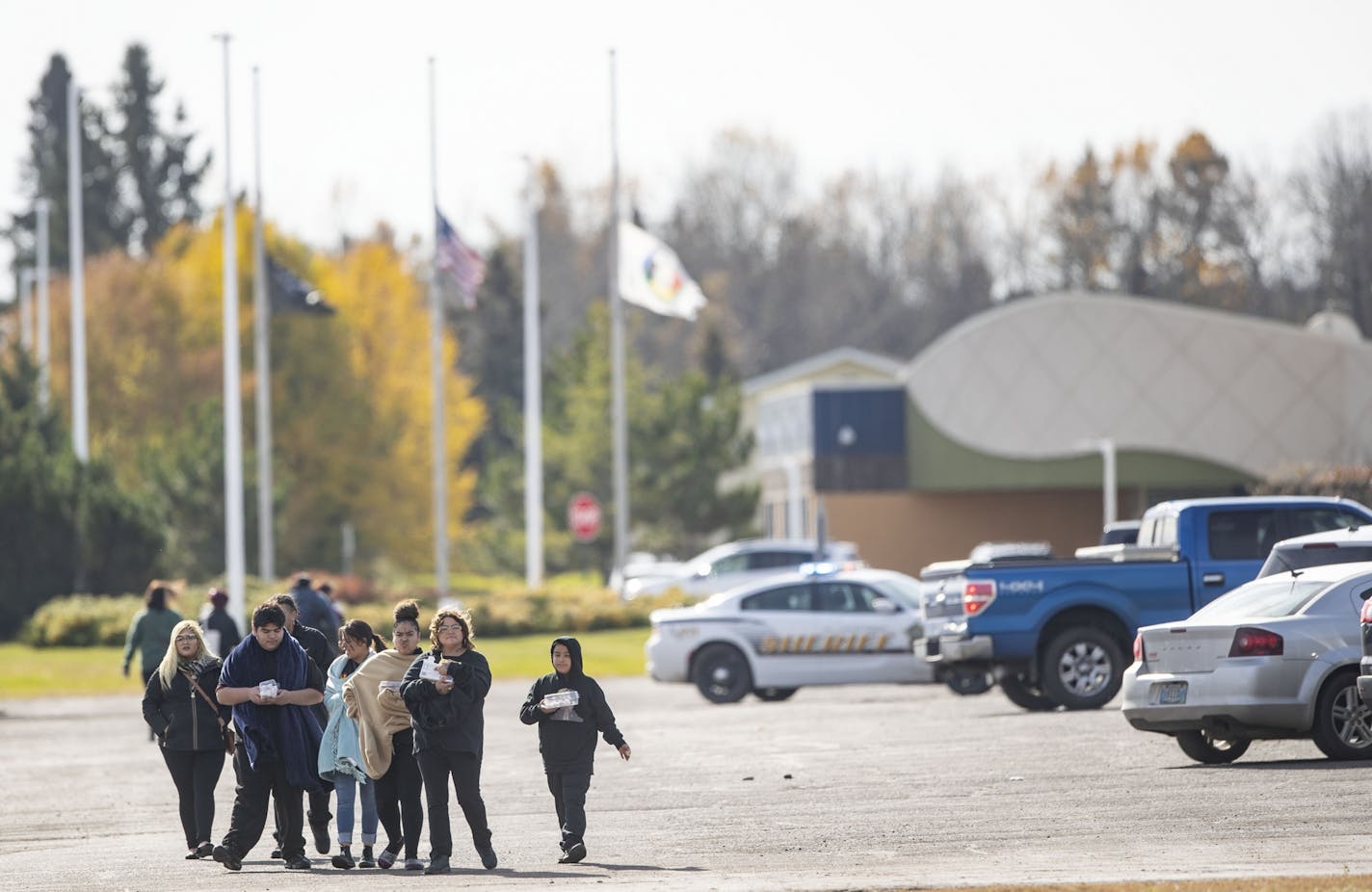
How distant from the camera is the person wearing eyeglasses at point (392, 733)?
1426 cm

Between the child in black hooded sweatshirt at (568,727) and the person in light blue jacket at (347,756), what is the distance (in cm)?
107

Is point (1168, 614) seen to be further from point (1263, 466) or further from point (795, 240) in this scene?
point (795, 240)

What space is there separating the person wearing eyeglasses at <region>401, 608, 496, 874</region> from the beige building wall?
2051 inches

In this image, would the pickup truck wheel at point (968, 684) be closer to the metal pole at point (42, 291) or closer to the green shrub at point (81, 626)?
the green shrub at point (81, 626)

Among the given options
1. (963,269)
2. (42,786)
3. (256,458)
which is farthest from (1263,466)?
(42,786)

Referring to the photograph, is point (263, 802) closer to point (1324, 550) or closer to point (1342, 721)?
point (1342, 721)

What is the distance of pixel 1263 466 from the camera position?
204 feet

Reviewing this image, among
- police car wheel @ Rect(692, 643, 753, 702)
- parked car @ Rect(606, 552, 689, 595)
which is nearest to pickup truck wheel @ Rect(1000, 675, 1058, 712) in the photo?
police car wheel @ Rect(692, 643, 753, 702)

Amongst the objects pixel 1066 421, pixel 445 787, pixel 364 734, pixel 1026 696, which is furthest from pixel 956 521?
pixel 445 787

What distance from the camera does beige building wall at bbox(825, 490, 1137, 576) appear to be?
6606 cm

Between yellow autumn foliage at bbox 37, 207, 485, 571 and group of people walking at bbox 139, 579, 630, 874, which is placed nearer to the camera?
group of people walking at bbox 139, 579, 630, 874

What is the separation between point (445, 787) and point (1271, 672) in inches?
245

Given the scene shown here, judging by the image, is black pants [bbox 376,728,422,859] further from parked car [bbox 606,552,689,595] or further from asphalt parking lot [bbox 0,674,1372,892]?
parked car [bbox 606,552,689,595]

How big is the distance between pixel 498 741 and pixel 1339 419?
136 feet
